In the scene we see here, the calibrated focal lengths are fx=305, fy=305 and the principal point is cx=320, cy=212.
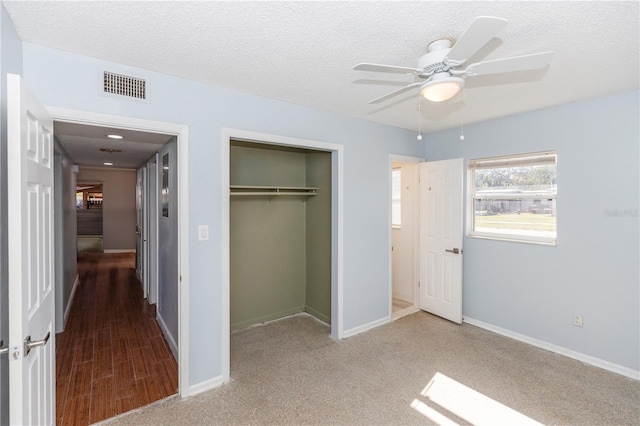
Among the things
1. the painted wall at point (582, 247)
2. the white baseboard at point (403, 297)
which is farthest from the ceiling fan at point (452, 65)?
the white baseboard at point (403, 297)

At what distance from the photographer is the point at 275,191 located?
379 centimetres

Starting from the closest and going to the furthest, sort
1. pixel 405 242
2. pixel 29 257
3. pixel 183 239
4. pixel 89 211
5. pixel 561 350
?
pixel 29 257 → pixel 183 239 → pixel 561 350 → pixel 405 242 → pixel 89 211

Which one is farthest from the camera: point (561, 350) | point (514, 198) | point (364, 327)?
point (364, 327)

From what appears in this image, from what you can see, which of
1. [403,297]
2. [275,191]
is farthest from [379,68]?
[403,297]

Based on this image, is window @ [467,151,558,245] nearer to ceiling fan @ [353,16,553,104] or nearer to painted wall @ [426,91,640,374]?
painted wall @ [426,91,640,374]

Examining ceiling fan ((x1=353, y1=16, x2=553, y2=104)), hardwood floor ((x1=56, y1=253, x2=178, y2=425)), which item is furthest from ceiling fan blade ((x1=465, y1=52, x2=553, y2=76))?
hardwood floor ((x1=56, y1=253, x2=178, y2=425))

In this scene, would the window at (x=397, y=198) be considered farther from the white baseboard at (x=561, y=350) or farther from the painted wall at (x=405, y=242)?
the white baseboard at (x=561, y=350)

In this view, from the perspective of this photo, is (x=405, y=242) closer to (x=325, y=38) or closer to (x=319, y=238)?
(x=319, y=238)

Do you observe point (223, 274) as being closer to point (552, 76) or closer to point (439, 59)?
point (439, 59)

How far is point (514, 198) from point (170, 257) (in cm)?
385

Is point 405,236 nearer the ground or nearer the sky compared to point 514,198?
nearer the ground

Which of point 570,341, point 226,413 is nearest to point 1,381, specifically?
point 226,413

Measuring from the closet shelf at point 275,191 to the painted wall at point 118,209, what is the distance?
23.0ft

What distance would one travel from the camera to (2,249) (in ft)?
4.82
